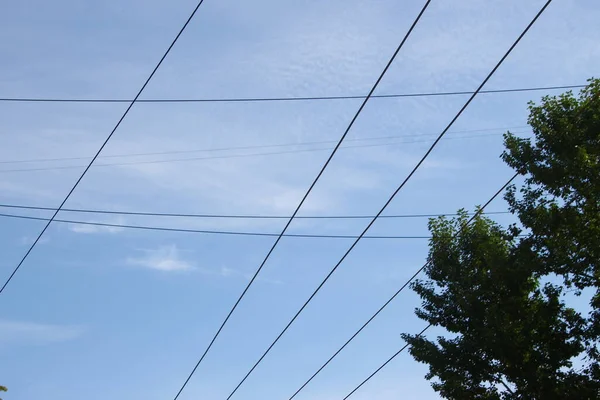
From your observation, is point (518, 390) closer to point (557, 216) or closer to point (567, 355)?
point (567, 355)

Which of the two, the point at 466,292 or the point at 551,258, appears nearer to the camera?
the point at 551,258

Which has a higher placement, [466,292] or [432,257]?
[432,257]

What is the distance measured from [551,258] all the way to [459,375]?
154 inches

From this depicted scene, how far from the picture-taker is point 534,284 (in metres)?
20.1

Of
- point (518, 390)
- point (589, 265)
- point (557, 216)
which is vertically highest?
point (557, 216)

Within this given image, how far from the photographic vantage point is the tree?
61.8 ft

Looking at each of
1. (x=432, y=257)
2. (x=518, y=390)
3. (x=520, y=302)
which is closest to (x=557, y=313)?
(x=520, y=302)

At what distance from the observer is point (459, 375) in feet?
66.0

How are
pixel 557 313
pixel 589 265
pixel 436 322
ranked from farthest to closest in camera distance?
pixel 436 322 → pixel 557 313 → pixel 589 265

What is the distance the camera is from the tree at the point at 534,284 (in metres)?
18.8

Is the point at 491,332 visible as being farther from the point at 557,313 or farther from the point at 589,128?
the point at 589,128

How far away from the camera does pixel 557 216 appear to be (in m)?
19.0

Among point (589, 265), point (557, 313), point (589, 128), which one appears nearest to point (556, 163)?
point (589, 128)

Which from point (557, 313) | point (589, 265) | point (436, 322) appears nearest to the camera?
point (589, 265)
